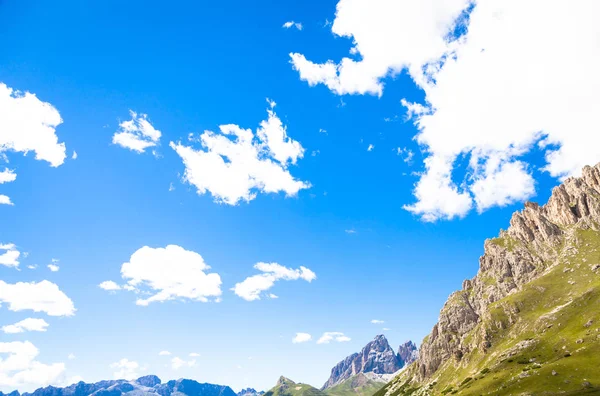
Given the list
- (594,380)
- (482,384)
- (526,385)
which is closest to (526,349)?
(482,384)

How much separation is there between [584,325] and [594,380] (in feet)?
201

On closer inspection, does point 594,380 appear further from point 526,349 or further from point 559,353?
point 526,349

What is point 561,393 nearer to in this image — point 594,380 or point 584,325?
point 594,380

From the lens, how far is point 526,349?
199250 mm

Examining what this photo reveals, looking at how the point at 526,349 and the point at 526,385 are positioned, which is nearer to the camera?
the point at 526,385

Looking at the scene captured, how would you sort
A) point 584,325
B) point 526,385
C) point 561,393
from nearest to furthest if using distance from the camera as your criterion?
point 561,393
point 526,385
point 584,325

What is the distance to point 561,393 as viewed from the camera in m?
138

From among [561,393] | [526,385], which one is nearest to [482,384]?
[526,385]

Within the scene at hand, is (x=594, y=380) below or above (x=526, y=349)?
below

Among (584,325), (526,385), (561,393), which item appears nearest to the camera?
(561,393)

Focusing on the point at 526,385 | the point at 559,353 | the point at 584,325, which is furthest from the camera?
the point at 584,325

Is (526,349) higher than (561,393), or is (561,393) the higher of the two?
(526,349)

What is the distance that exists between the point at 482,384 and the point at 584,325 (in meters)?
63.0

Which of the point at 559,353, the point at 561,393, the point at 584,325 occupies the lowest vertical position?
the point at 561,393
